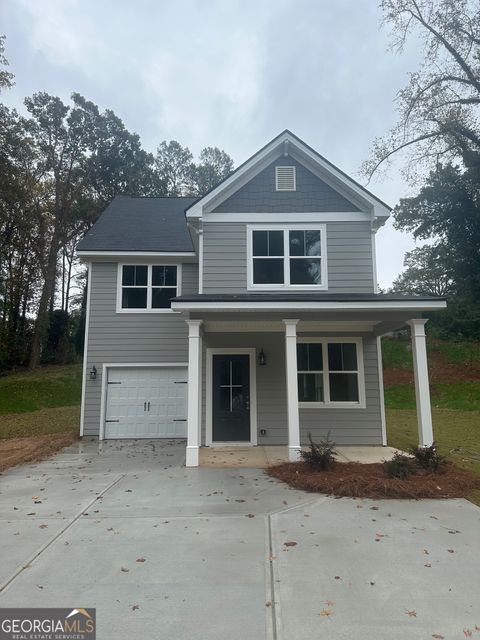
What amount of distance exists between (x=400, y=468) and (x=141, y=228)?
9944 millimetres

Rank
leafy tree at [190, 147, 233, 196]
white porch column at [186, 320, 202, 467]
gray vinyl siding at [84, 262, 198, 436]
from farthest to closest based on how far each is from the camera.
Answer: leafy tree at [190, 147, 233, 196] → gray vinyl siding at [84, 262, 198, 436] → white porch column at [186, 320, 202, 467]

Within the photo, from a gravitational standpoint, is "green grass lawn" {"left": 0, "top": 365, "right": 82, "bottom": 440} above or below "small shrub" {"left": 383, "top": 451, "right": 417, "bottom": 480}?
above

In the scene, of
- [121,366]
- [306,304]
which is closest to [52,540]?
[306,304]

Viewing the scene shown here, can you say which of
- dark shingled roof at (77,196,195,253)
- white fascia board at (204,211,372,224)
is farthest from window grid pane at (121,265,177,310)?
white fascia board at (204,211,372,224)

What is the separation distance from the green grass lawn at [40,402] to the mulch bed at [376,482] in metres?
8.09

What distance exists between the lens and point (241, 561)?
3680mm

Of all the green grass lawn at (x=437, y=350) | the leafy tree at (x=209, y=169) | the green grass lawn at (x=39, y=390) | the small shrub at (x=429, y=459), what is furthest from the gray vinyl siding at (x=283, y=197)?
the leafy tree at (x=209, y=169)

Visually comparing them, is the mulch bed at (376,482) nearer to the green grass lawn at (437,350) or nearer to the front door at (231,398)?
the front door at (231,398)

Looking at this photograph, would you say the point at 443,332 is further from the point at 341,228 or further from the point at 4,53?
the point at 4,53

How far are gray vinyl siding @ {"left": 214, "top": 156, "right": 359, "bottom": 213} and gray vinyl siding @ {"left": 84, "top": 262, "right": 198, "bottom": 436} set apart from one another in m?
3.70

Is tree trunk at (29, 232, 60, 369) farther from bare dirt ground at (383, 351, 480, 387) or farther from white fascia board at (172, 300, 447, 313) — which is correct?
bare dirt ground at (383, 351, 480, 387)

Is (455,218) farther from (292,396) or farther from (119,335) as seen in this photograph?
(119,335)

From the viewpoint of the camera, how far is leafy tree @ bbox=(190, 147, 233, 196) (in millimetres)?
32750

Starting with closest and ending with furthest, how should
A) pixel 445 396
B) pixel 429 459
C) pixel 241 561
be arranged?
1. pixel 241 561
2. pixel 429 459
3. pixel 445 396
